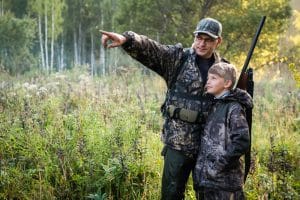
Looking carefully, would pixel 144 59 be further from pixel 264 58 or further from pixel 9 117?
pixel 264 58

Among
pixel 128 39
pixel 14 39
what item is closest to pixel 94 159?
pixel 128 39

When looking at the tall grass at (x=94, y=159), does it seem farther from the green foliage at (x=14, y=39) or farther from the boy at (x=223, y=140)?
the green foliage at (x=14, y=39)

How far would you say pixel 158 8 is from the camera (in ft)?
48.6

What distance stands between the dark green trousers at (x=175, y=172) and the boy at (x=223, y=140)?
0.79 feet

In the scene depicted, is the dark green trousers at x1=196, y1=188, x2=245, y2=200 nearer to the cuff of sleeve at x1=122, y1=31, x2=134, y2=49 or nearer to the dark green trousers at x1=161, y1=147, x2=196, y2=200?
the dark green trousers at x1=161, y1=147, x2=196, y2=200

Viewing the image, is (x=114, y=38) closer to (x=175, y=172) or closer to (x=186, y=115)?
(x=186, y=115)

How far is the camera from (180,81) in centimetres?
339

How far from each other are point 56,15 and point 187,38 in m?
20.0

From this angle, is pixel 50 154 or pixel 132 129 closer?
pixel 50 154

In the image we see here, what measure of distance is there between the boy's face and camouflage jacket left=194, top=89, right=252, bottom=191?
7cm

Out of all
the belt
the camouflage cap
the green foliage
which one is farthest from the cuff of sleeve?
the green foliage

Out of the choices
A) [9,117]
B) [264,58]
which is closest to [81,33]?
[264,58]

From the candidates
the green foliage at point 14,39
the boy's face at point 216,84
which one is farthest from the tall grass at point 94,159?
the green foliage at point 14,39

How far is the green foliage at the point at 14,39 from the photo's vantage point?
26.1 metres
